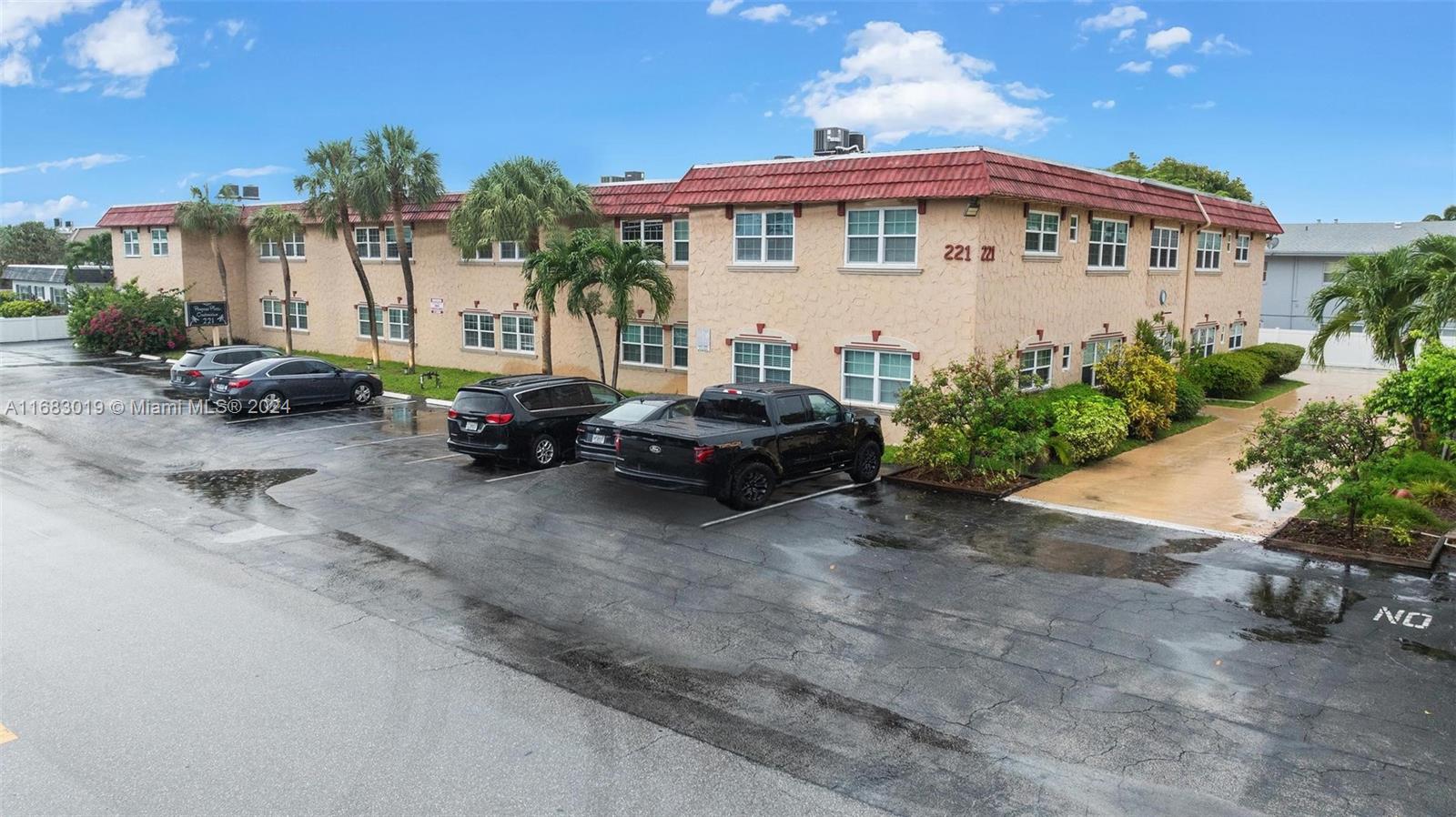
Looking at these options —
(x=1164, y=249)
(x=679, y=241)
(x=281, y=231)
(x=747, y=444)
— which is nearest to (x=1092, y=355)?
(x=1164, y=249)

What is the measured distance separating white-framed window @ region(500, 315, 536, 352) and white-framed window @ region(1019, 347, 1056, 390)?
1537 cm

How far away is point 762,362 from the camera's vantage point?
23.0 m

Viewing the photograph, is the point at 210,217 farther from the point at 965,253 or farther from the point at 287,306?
the point at 965,253

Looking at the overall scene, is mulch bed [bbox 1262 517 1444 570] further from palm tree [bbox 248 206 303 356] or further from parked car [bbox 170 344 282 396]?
palm tree [bbox 248 206 303 356]

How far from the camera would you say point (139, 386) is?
30.6 meters

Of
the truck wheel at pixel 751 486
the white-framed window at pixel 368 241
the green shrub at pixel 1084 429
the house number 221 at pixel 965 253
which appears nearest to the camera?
the truck wheel at pixel 751 486

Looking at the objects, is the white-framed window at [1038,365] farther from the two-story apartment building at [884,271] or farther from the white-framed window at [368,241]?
the white-framed window at [368,241]

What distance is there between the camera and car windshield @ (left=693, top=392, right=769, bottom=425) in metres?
15.9

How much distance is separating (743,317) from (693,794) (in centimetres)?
1705

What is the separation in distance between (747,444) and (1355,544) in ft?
26.6

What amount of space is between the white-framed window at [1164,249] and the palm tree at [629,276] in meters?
12.7

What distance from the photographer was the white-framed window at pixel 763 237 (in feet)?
73.0

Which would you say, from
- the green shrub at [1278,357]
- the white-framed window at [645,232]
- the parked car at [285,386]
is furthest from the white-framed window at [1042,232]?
the parked car at [285,386]

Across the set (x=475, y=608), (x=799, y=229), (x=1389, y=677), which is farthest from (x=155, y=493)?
(x=1389, y=677)
